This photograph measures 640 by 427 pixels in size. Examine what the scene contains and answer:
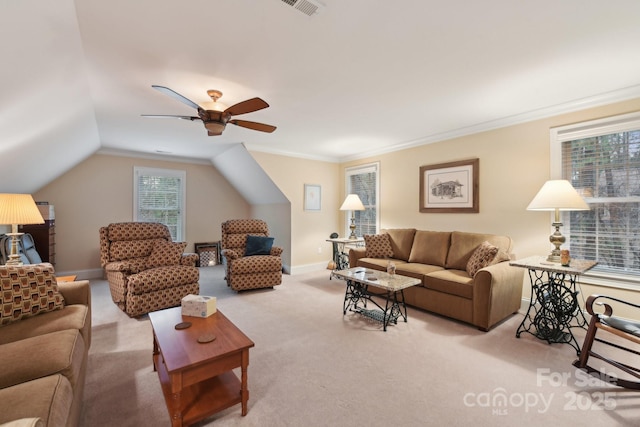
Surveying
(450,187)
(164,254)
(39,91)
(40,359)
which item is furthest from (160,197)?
Answer: (450,187)

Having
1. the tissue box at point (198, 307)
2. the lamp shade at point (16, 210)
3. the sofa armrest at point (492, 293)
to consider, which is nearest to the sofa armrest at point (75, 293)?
the lamp shade at point (16, 210)

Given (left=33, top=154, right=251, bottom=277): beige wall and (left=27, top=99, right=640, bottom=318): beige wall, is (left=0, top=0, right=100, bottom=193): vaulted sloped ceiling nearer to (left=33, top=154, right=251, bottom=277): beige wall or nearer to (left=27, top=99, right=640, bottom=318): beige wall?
(left=33, top=154, right=251, bottom=277): beige wall

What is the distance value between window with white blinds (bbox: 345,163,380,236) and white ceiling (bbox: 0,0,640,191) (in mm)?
1820

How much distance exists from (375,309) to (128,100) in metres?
3.68

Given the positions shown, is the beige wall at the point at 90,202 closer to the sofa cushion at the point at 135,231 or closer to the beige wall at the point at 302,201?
the sofa cushion at the point at 135,231

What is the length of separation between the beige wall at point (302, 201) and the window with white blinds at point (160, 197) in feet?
7.42

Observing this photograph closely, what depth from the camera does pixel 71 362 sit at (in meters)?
1.39

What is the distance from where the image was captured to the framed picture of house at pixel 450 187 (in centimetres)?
393

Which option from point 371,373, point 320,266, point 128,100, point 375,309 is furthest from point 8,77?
point 320,266

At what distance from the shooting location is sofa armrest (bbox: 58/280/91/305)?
2169mm

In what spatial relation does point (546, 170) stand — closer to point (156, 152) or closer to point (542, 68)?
point (542, 68)

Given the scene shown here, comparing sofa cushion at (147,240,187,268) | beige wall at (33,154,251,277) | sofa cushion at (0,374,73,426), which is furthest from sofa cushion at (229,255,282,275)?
sofa cushion at (0,374,73,426)

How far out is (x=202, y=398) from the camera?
1677 mm

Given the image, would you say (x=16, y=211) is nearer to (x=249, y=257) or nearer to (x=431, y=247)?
(x=249, y=257)
